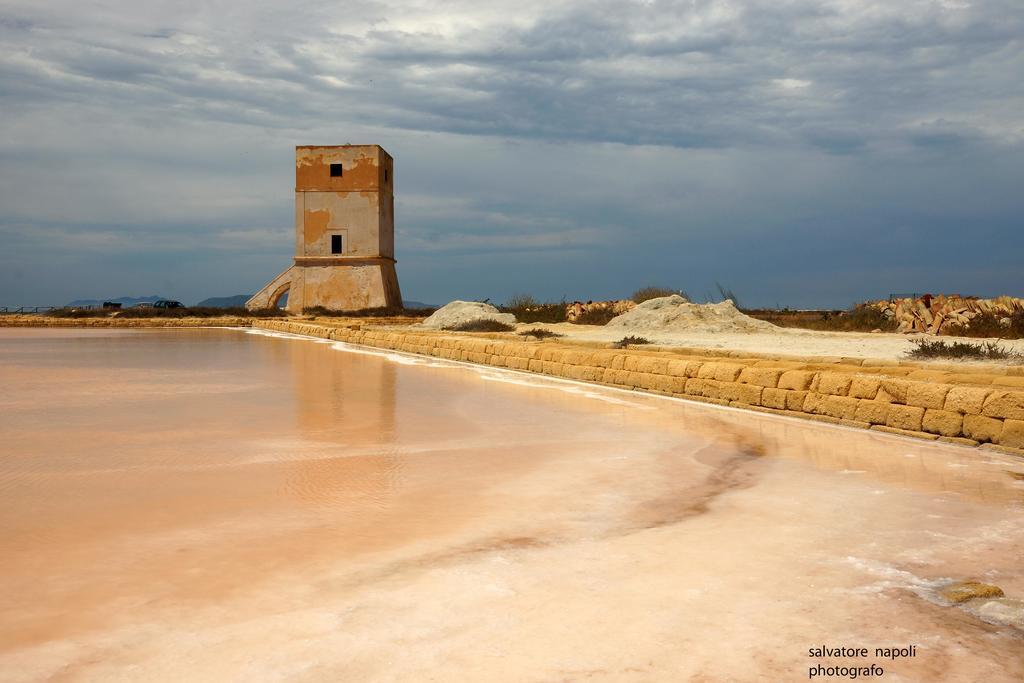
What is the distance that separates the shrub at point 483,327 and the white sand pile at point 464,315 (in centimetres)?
18

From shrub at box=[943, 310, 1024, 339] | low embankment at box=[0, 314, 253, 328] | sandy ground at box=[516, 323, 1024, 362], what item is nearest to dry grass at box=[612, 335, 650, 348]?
sandy ground at box=[516, 323, 1024, 362]

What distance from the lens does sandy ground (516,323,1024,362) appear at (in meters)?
12.4

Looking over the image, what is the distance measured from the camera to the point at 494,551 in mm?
3775

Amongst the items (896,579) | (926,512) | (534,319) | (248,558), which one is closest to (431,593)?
(248,558)

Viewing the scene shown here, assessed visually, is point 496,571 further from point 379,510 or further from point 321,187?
point 321,187

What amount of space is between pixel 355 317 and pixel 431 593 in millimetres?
31927

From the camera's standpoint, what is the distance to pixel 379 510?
452 centimetres

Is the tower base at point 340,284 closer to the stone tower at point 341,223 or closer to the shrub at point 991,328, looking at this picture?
the stone tower at point 341,223

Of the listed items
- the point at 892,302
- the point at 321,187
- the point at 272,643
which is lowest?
the point at 272,643

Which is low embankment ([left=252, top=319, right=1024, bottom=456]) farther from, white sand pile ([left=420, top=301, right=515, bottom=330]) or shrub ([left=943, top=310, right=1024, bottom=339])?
white sand pile ([left=420, top=301, right=515, bottom=330])

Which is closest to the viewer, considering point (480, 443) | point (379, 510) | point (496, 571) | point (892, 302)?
point (496, 571)

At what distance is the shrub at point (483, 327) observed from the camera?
23.7 meters

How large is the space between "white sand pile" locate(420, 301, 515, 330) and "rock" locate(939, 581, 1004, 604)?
21.3 m

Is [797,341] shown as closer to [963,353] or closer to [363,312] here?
[963,353]
